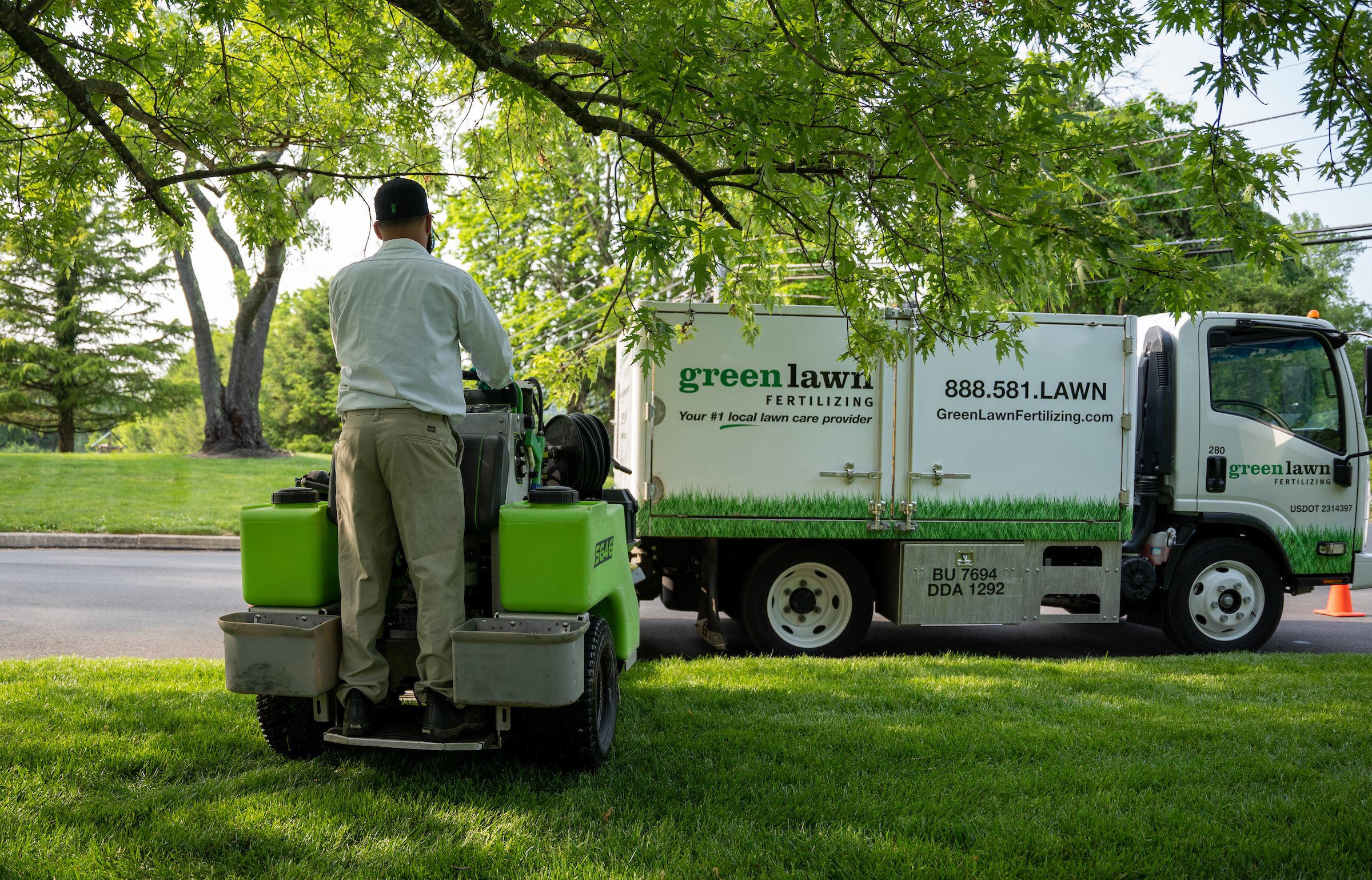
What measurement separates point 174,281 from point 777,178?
37.9 m

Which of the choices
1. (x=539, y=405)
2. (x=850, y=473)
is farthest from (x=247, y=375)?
(x=539, y=405)

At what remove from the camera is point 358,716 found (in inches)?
146

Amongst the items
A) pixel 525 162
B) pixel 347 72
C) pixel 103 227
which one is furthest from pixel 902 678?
pixel 103 227

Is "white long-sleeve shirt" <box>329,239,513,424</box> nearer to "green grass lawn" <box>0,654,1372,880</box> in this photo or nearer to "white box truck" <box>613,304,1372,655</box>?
"green grass lawn" <box>0,654,1372,880</box>

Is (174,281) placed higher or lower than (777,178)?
higher

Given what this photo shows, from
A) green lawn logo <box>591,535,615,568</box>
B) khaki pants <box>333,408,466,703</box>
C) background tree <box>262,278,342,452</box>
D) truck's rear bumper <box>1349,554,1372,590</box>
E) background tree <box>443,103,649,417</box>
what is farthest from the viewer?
background tree <box>262,278,342,452</box>

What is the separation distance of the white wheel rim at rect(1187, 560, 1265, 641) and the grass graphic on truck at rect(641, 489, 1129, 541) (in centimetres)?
97

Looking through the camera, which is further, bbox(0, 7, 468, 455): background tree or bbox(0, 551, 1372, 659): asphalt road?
bbox(0, 551, 1372, 659): asphalt road

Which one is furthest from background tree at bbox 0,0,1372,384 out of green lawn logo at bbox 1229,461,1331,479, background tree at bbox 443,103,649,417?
green lawn logo at bbox 1229,461,1331,479

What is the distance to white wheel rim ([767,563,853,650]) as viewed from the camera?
7.10 m

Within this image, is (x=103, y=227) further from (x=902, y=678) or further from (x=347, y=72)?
(x=902, y=678)

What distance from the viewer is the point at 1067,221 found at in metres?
3.74

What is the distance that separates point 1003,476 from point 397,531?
16.1 ft

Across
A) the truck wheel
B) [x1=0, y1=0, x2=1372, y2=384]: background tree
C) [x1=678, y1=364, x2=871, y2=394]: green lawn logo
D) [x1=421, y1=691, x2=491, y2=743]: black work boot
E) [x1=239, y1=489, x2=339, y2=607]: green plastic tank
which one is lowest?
the truck wheel
